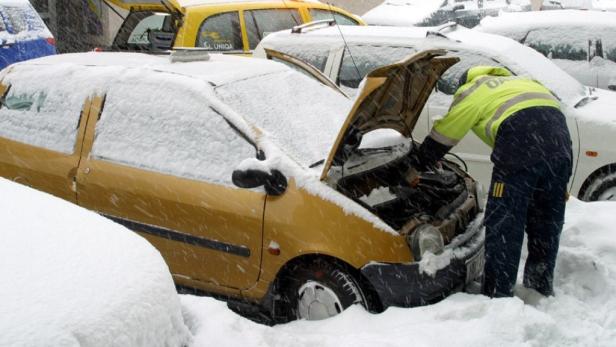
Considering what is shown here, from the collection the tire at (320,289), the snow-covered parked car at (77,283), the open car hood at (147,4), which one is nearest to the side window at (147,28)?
the open car hood at (147,4)

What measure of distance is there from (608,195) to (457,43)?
1686mm

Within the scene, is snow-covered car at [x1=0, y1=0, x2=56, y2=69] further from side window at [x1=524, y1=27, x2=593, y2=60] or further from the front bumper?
the front bumper

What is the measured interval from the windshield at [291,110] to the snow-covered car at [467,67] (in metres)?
1.07

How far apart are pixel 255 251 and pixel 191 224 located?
0.41m

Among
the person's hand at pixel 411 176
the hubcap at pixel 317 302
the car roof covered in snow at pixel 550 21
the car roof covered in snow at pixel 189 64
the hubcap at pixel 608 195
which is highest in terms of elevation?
the car roof covered in snow at pixel 189 64

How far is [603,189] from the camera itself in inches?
235

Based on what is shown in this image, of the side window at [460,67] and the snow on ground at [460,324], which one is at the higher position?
the side window at [460,67]

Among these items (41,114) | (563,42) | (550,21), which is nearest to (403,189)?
(41,114)

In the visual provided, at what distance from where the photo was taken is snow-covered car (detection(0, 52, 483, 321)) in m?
3.97

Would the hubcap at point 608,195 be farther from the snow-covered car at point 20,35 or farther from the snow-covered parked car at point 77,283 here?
the snow-covered car at point 20,35

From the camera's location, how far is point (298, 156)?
4.24m

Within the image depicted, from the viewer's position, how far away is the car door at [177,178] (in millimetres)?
4188

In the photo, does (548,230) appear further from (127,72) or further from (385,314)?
(127,72)

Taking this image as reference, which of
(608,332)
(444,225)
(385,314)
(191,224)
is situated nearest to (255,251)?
(191,224)
